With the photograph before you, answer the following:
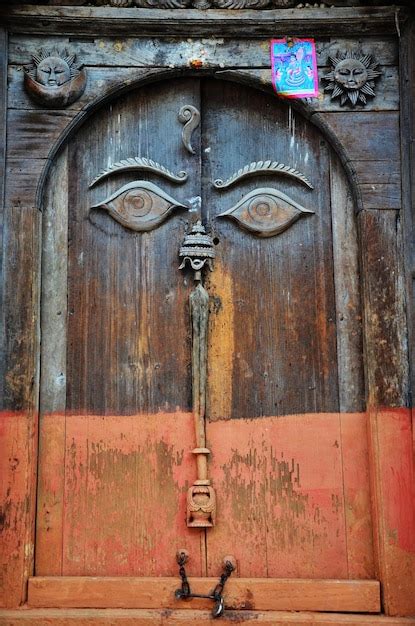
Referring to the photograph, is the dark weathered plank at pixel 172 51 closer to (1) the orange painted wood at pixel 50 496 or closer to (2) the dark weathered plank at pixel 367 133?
(2) the dark weathered plank at pixel 367 133

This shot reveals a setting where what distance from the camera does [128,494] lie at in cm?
292

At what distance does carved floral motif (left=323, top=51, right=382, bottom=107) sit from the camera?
3.03 meters

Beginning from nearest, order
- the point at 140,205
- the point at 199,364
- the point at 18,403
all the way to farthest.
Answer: the point at 18,403 → the point at 199,364 → the point at 140,205

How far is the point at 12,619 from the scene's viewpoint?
2732mm

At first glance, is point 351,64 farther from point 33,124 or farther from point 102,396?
point 102,396

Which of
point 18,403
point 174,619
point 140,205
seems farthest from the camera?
point 140,205

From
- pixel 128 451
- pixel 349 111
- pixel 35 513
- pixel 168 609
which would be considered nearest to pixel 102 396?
pixel 128 451

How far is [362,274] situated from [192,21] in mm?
1218

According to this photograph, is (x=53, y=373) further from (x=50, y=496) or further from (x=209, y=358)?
(x=209, y=358)

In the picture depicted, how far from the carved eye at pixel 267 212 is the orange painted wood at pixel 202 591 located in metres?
1.36

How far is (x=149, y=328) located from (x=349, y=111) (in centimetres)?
118

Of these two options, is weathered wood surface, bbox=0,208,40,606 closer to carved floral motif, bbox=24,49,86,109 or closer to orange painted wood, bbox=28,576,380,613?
orange painted wood, bbox=28,576,380,613

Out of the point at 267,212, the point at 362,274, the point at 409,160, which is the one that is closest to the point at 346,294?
the point at 362,274

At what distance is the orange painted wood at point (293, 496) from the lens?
9.41 ft
